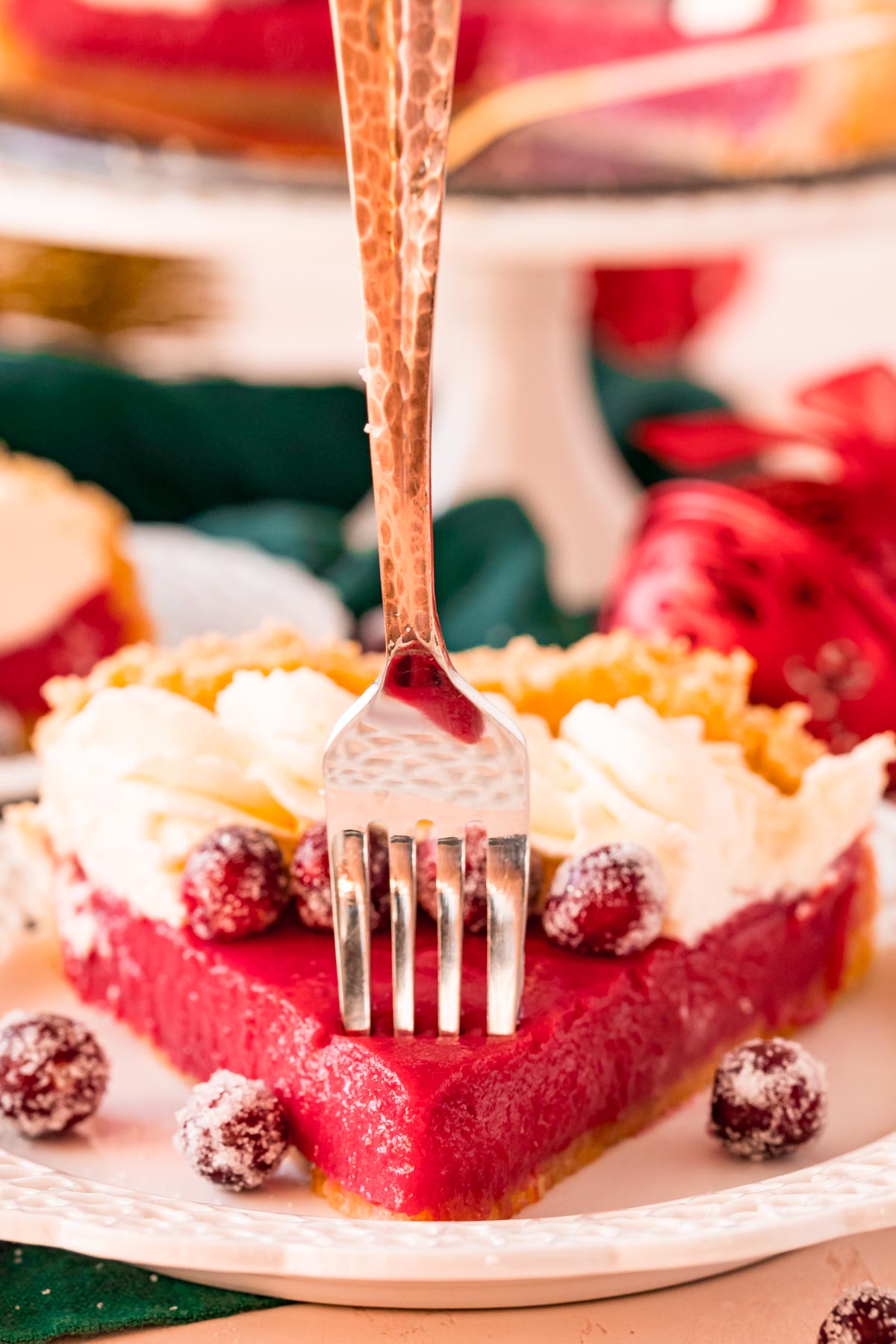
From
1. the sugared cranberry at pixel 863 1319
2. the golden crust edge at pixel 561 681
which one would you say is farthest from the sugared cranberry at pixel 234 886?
the sugared cranberry at pixel 863 1319

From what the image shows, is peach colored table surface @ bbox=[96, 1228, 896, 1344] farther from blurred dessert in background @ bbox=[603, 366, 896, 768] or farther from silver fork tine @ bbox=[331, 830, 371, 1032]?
blurred dessert in background @ bbox=[603, 366, 896, 768]

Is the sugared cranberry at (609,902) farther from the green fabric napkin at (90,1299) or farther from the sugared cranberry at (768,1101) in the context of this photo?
the green fabric napkin at (90,1299)

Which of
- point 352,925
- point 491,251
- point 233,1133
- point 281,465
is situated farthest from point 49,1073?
point 281,465

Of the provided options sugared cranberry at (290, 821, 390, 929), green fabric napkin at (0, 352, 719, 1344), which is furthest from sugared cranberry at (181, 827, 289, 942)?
green fabric napkin at (0, 352, 719, 1344)

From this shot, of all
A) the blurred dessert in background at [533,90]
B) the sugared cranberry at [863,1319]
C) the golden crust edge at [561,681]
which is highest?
the blurred dessert in background at [533,90]

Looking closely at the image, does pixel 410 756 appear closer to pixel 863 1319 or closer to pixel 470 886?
pixel 470 886
